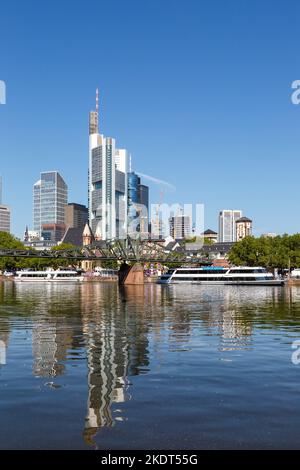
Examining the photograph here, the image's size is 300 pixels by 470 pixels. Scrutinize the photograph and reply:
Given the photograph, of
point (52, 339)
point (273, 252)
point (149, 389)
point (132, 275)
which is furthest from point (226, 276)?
point (149, 389)

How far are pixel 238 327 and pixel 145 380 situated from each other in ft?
68.3

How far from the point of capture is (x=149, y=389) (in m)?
19.8

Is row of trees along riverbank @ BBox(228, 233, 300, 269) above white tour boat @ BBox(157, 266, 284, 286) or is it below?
above

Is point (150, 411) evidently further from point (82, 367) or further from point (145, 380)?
point (82, 367)

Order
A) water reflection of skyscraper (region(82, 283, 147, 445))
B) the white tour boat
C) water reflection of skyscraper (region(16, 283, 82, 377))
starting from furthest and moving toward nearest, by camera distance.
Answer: the white tour boat → water reflection of skyscraper (region(16, 283, 82, 377)) → water reflection of skyscraper (region(82, 283, 147, 445))

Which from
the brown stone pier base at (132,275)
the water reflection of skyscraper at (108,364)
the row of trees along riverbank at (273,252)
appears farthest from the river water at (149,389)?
the row of trees along riverbank at (273,252)

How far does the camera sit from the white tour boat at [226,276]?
15088cm

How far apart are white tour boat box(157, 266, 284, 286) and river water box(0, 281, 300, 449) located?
114378mm

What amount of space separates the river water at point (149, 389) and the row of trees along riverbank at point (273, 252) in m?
156

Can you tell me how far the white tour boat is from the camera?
151 metres

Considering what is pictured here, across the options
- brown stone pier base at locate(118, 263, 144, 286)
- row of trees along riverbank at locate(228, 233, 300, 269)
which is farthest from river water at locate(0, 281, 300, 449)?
row of trees along riverbank at locate(228, 233, 300, 269)

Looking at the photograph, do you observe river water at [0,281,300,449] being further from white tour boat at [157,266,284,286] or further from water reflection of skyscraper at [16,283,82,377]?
white tour boat at [157,266,284,286]

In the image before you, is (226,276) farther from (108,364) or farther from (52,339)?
(108,364)
